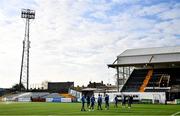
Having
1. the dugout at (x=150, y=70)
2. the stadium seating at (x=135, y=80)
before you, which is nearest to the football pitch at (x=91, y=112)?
the dugout at (x=150, y=70)

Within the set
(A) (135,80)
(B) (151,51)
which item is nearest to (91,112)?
(A) (135,80)

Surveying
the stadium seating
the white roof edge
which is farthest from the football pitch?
the white roof edge

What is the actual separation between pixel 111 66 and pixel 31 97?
23.0 m

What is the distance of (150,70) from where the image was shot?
Result: 88938 millimetres

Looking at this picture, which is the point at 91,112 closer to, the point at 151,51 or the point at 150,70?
the point at 150,70

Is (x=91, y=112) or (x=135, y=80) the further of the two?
(x=135, y=80)

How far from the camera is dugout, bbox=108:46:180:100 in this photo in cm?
8062

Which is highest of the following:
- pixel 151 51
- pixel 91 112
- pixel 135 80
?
pixel 151 51

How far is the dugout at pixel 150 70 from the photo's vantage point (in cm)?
8062

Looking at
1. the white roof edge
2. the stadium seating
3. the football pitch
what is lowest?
the football pitch

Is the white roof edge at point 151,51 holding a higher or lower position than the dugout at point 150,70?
higher

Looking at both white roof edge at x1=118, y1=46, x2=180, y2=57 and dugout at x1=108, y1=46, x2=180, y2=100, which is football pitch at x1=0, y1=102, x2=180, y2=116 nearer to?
dugout at x1=108, y1=46, x2=180, y2=100

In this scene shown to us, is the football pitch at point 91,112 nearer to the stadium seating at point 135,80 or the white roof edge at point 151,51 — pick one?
the stadium seating at point 135,80

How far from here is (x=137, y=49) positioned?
98375 mm
